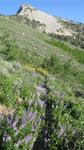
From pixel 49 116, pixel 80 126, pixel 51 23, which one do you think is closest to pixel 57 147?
pixel 80 126

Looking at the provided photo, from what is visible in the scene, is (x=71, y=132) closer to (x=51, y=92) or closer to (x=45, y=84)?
(x=51, y=92)

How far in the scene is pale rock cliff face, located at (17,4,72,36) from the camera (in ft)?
334

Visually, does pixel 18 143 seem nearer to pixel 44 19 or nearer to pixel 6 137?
pixel 6 137

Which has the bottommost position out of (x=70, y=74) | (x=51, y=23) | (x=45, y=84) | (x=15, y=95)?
(x=51, y=23)

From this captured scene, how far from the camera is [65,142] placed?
→ 372 inches

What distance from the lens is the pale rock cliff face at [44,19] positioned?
102 m

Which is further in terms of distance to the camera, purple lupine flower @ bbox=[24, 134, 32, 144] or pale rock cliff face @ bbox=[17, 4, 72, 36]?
pale rock cliff face @ bbox=[17, 4, 72, 36]

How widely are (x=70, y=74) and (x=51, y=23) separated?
80378mm

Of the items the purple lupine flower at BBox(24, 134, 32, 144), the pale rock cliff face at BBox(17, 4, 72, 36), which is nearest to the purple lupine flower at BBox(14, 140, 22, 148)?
the purple lupine flower at BBox(24, 134, 32, 144)

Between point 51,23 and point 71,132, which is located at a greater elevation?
point 71,132

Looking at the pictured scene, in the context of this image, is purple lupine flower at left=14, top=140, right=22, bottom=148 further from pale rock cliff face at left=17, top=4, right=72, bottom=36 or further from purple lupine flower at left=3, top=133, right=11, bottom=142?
pale rock cliff face at left=17, top=4, right=72, bottom=36

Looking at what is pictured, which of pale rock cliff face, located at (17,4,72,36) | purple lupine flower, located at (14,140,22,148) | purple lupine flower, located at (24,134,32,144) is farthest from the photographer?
pale rock cliff face, located at (17,4,72,36)

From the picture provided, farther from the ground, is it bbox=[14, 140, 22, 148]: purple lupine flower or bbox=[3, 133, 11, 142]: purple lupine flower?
bbox=[3, 133, 11, 142]: purple lupine flower

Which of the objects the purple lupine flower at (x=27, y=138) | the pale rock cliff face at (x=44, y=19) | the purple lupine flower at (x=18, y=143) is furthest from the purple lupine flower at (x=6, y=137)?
the pale rock cliff face at (x=44, y=19)
